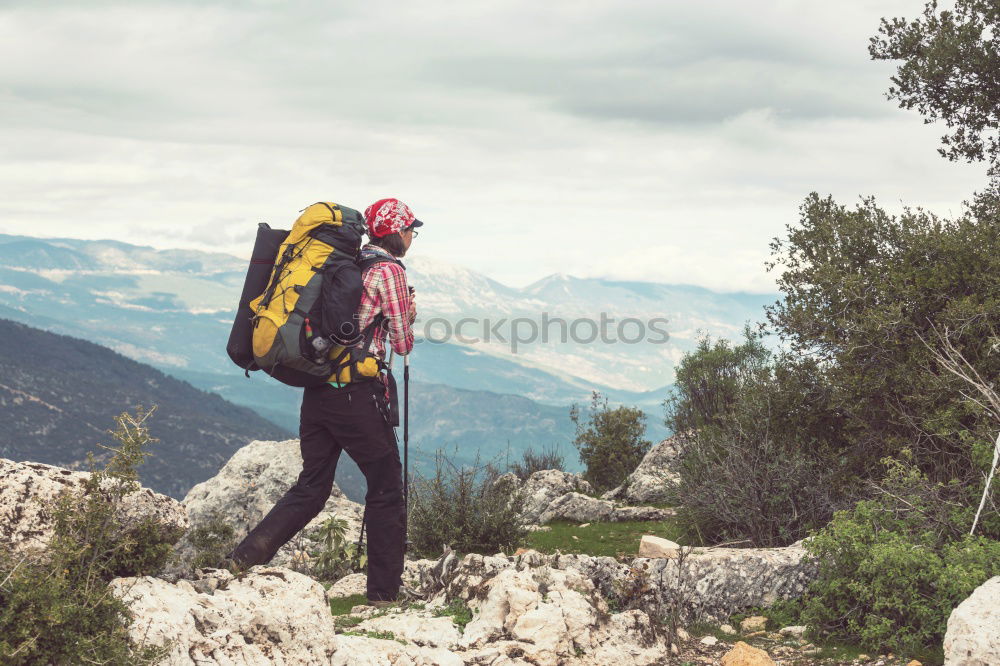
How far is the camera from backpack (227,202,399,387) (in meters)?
6.62

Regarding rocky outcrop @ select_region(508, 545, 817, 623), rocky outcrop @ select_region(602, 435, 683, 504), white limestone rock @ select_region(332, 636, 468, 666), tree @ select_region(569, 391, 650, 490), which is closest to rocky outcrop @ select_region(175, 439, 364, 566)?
rocky outcrop @ select_region(602, 435, 683, 504)

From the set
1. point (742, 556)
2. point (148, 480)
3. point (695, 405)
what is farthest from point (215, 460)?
point (742, 556)

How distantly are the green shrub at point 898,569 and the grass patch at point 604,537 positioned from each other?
3336 millimetres

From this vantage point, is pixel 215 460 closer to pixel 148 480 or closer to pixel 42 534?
pixel 148 480

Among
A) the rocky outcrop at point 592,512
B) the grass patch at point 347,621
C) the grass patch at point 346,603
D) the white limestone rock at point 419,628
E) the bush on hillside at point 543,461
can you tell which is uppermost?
the white limestone rock at point 419,628

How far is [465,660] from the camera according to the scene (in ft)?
19.4

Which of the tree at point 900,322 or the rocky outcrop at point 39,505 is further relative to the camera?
the tree at point 900,322

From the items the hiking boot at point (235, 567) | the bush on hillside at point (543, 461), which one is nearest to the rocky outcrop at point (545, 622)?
the hiking boot at point (235, 567)

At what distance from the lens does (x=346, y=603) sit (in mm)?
8672

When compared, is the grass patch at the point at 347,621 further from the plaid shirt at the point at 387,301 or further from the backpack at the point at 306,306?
the plaid shirt at the point at 387,301

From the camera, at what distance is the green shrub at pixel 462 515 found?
471 inches

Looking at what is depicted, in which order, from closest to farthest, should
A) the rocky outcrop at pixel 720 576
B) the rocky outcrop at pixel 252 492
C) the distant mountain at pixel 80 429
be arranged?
the rocky outcrop at pixel 720 576
the rocky outcrop at pixel 252 492
the distant mountain at pixel 80 429

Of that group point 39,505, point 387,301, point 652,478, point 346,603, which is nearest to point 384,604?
point 346,603

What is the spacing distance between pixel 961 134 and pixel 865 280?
A: 20.0ft
